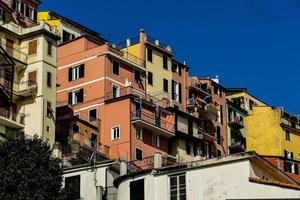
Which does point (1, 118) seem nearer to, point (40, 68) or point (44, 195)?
point (40, 68)

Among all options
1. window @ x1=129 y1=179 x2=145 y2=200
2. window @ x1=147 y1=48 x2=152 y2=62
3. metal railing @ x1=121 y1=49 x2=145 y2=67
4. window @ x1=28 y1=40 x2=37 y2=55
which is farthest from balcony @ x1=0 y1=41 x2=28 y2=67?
window @ x1=129 y1=179 x2=145 y2=200

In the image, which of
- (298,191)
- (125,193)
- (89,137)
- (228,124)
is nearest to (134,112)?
(89,137)

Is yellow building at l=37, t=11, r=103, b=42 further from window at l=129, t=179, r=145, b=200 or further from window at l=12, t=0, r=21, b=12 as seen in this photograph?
window at l=129, t=179, r=145, b=200

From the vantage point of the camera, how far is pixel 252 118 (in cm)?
12500

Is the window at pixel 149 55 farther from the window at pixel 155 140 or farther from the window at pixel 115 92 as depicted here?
the window at pixel 155 140

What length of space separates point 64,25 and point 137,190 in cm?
5202

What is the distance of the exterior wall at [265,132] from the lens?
12056 centimetres

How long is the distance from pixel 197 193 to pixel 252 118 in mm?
67496

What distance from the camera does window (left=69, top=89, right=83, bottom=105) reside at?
100625 mm

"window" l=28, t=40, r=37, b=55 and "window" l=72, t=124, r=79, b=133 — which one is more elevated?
"window" l=28, t=40, r=37, b=55

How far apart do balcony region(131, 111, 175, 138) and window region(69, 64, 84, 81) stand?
8699 mm

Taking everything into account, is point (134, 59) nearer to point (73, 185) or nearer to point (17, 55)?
point (17, 55)

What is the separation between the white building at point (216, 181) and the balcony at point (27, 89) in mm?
26999

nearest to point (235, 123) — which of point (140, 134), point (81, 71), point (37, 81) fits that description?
point (140, 134)
